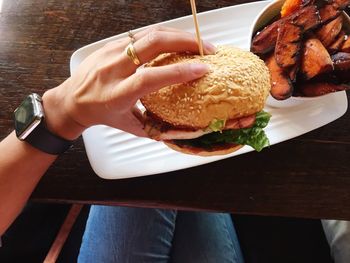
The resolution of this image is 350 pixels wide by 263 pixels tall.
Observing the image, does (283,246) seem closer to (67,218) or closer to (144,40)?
(67,218)

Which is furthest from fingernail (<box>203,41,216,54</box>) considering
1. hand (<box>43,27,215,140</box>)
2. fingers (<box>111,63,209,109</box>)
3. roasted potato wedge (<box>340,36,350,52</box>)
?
roasted potato wedge (<box>340,36,350,52</box>)

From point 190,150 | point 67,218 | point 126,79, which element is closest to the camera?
point 126,79

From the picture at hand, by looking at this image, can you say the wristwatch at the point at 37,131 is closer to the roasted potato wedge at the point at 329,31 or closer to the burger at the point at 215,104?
the burger at the point at 215,104

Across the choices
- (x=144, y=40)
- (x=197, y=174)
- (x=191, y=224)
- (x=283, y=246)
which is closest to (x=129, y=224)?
(x=191, y=224)

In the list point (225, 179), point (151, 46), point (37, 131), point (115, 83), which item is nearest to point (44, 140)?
point (37, 131)

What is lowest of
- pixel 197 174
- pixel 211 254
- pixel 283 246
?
pixel 283 246

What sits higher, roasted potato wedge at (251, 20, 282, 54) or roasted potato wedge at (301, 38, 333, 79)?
roasted potato wedge at (251, 20, 282, 54)

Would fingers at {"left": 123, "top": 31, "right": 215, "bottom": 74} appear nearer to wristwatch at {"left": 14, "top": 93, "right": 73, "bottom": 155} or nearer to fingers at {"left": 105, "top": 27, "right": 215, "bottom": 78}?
fingers at {"left": 105, "top": 27, "right": 215, "bottom": 78}

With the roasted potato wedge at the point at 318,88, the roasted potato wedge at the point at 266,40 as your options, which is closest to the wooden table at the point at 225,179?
the roasted potato wedge at the point at 318,88
